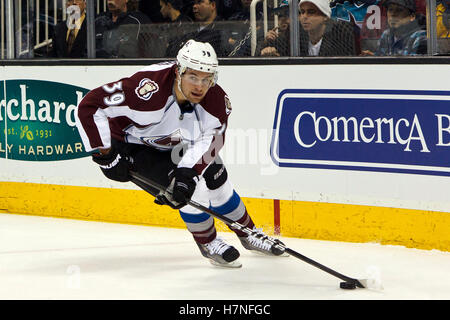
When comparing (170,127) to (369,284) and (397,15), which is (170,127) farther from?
(397,15)

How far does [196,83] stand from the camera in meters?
4.25

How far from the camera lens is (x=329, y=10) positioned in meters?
5.20

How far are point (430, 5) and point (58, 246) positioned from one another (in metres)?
2.32

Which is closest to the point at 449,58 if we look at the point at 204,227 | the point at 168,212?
the point at 204,227

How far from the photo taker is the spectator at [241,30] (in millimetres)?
5422

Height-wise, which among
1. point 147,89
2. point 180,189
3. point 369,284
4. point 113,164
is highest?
point 147,89

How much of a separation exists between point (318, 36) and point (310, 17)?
0.39 feet

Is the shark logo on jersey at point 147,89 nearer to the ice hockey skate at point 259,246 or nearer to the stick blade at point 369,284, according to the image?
the ice hockey skate at point 259,246

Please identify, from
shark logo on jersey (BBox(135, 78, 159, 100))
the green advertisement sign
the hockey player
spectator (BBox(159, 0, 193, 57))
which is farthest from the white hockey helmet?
the green advertisement sign

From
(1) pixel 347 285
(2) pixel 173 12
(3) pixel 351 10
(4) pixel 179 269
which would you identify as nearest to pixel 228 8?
(2) pixel 173 12

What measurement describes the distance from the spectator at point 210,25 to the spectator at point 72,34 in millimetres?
819

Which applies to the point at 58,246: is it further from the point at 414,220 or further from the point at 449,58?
the point at 449,58

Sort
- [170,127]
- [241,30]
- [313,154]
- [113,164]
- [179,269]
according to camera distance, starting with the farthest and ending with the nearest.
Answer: [241,30], [313,154], [179,269], [170,127], [113,164]

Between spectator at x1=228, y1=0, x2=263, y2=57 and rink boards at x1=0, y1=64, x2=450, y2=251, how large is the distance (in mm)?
108
